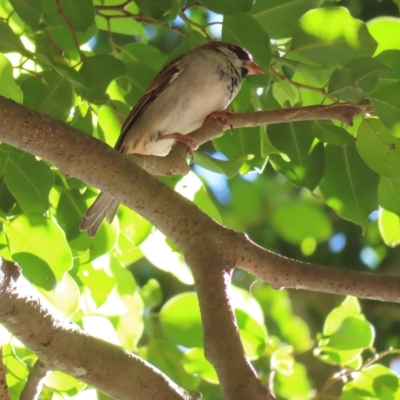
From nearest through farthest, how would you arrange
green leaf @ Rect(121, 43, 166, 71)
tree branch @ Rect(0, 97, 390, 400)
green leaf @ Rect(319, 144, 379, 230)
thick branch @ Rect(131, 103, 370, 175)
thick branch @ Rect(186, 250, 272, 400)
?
thick branch @ Rect(186, 250, 272, 400)
tree branch @ Rect(0, 97, 390, 400)
thick branch @ Rect(131, 103, 370, 175)
green leaf @ Rect(319, 144, 379, 230)
green leaf @ Rect(121, 43, 166, 71)

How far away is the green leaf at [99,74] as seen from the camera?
141 centimetres

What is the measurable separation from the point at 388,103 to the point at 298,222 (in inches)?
27.5

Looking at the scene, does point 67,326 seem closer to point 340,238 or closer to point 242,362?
point 242,362

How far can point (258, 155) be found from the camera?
5.45ft

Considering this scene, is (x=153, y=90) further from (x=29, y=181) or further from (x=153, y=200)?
(x=153, y=200)

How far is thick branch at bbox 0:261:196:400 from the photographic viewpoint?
40.2 inches

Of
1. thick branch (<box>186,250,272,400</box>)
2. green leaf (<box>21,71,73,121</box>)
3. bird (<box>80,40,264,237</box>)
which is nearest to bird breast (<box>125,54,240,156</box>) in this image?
bird (<box>80,40,264,237</box>)

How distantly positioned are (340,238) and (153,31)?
1.46 m

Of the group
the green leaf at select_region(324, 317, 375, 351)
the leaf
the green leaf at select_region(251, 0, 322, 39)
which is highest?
the green leaf at select_region(251, 0, 322, 39)

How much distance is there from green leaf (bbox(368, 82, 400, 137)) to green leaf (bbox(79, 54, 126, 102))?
529mm

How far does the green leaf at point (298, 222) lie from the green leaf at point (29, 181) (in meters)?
0.75

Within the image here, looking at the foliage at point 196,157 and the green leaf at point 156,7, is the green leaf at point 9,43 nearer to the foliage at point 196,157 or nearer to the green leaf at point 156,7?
the foliage at point 196,157

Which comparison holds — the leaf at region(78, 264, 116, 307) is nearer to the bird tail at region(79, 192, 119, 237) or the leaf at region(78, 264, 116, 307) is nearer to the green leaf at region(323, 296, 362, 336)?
the bird tail at region(79, 192, 119, 237)

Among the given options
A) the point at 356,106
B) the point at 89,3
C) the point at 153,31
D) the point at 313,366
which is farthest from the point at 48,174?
the point at 313,366
